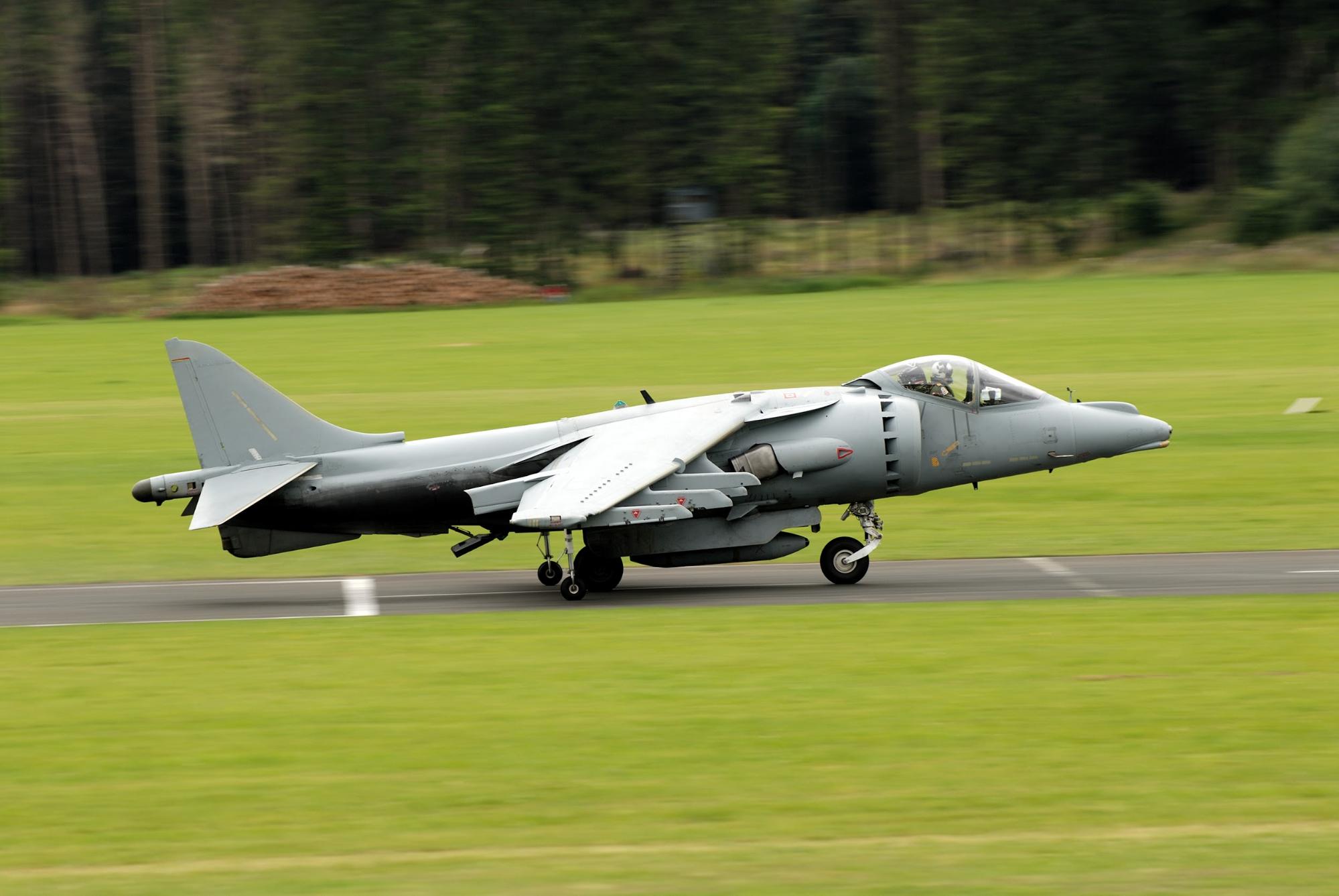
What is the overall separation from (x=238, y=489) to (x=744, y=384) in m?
22.2

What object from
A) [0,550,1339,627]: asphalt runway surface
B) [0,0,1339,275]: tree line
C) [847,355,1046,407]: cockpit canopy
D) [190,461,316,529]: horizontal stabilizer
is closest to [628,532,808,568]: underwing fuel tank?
[0,550,1339,627]: asphalt runway surface

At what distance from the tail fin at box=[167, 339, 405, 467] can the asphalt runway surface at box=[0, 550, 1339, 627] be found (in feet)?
6.64

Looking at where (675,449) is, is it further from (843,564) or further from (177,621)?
(177,621)

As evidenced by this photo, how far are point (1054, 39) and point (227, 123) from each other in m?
48.8

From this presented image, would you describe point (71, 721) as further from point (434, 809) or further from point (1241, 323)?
point (1241, 323)

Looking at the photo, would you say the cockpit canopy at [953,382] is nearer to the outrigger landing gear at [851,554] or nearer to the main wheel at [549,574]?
the outrigger landing gear at [851,554]

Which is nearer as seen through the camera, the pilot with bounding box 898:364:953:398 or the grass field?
the pilot with bounding box 898:364:953:398

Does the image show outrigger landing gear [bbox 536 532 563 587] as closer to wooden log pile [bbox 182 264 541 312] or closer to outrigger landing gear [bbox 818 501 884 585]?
outrigger landing gear [bbox 818 501 884 585]

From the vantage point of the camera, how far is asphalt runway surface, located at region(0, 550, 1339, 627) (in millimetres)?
19469

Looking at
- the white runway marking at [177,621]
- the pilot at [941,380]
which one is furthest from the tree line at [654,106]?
the white runway marking at [177,621]

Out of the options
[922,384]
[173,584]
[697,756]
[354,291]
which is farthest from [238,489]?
[354,291]

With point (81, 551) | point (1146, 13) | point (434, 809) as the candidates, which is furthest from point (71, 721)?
point (1146, 13)

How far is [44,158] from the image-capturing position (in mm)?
99938

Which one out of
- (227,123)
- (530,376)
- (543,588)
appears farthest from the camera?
(227,123)
